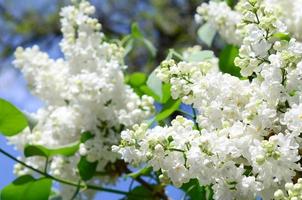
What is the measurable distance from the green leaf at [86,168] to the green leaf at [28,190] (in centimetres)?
7

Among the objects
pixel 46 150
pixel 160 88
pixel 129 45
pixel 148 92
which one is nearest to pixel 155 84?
pixel 160 88

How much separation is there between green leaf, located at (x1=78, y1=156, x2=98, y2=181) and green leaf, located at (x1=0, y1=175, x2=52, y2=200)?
66 mm

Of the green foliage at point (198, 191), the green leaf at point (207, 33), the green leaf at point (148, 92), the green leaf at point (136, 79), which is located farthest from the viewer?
the green leaf at point (207, 33)

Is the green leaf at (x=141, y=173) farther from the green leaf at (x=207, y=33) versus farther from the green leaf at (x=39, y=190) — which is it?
the green leaf at (x=207, y=33)

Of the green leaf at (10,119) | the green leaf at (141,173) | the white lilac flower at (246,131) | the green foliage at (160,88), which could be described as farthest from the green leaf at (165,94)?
the white lilac flower at (246,131)

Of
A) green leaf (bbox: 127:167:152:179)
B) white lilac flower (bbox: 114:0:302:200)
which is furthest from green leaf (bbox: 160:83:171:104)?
white lilac flower (bbox: 114:0:302:200)

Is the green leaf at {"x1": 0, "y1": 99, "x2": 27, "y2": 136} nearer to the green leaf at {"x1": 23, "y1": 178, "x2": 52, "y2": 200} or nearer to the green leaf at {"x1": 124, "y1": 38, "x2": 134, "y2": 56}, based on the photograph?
the green leaf at {"x1": 23, "y1": 178, "x2": 52, "y2": 200}

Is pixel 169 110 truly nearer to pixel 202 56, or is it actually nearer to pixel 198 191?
pixel 202 56

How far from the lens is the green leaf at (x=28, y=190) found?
1.49 m

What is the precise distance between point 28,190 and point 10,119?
5.7 inches

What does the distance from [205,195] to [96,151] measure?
1.48ft

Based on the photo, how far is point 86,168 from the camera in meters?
1.54

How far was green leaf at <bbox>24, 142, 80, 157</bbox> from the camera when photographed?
152cm

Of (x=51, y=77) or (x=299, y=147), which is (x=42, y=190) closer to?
(x=51, y=77)
